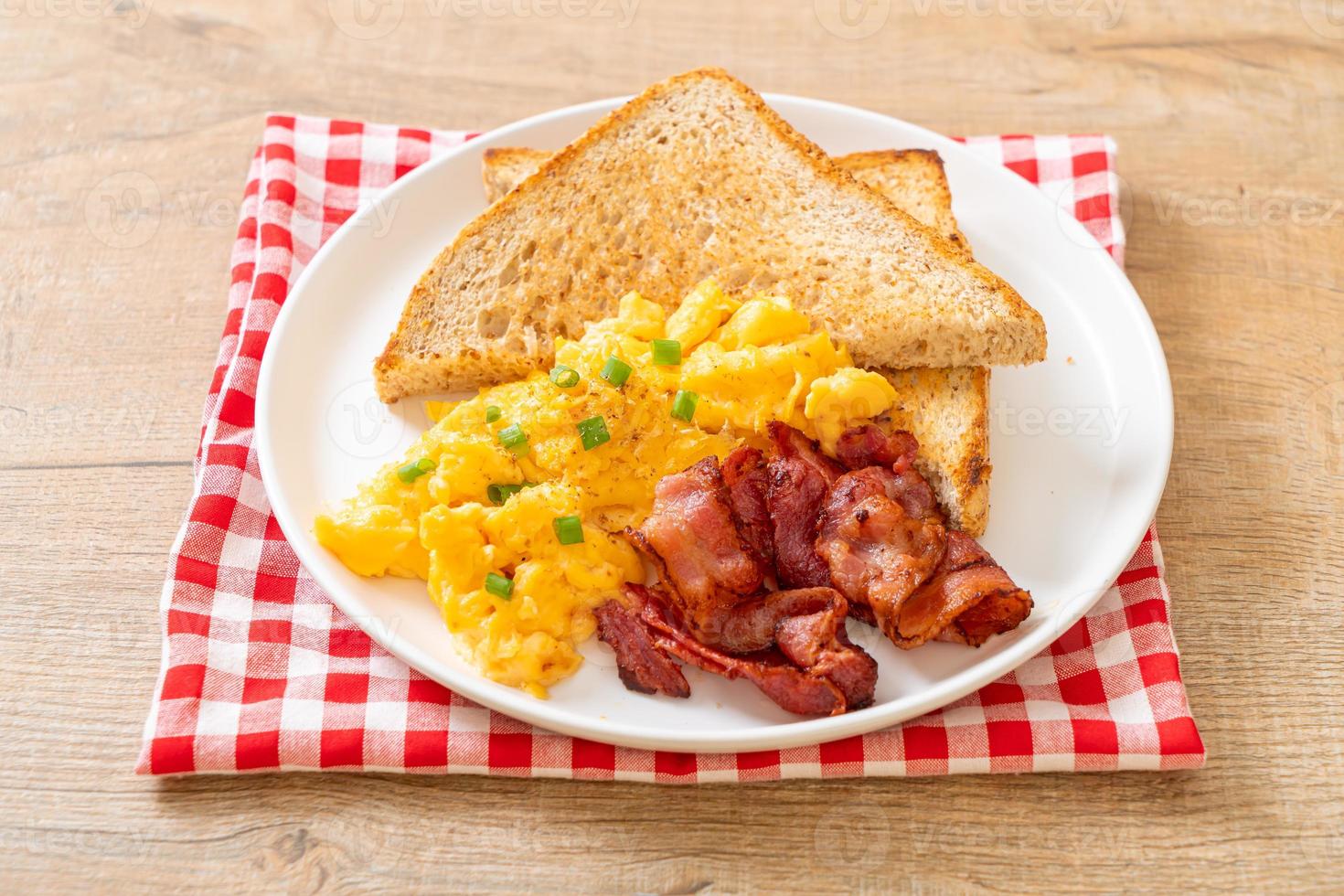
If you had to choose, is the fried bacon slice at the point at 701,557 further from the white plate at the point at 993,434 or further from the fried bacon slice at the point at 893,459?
the fried bacon slice at the point at 893,459

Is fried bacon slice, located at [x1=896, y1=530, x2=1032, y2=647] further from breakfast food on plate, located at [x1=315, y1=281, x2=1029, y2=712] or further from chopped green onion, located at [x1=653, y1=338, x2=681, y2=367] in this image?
chopped green onion, located at [x1=653, y1=338, x2=681, y2=367]

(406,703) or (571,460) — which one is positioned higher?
(571,460)

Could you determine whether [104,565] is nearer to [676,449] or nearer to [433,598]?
[433,598]

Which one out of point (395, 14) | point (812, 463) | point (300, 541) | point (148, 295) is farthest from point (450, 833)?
point (395, 14)

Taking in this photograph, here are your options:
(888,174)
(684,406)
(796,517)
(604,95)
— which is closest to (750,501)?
(796,517)

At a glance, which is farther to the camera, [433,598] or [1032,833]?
[433,598]

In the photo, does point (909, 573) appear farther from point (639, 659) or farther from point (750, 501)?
point (639, 659)
